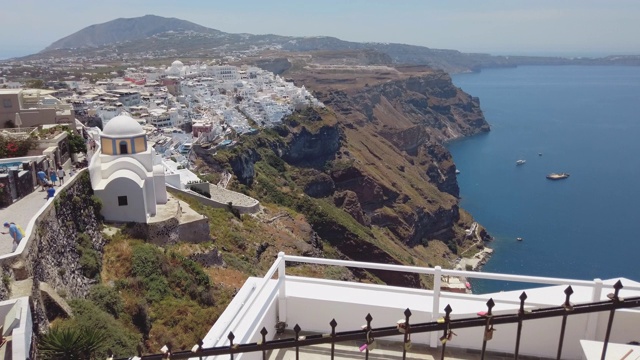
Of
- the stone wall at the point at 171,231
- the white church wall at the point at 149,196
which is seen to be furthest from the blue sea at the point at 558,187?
the white church wall at the point at 149,196

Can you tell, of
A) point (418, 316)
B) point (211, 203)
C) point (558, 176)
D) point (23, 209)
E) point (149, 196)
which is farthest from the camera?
point (558, 176)

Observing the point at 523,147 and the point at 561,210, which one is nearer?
the point at 561,210

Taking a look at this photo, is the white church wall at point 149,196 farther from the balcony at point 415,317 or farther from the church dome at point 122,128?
the balcony at point 415,317

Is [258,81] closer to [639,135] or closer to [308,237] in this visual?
[308,237]

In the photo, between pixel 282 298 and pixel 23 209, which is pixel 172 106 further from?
pixel 282 298

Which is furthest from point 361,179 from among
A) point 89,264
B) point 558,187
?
point 89,264

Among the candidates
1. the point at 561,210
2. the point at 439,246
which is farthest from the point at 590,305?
the point at 561,210
